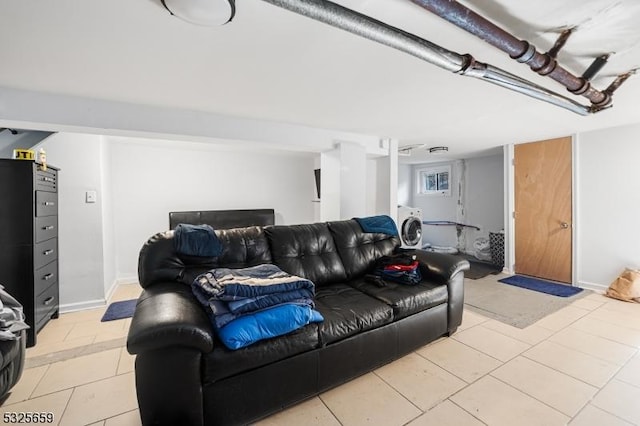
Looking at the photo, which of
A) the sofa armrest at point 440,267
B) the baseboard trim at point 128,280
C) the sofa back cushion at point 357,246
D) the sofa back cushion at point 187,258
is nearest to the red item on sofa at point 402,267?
the sofa armrest at point 440,267

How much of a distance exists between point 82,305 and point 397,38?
397cm

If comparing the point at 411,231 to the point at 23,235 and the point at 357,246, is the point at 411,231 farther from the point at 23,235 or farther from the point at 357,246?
the point at 23,235

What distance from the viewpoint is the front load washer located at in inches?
195

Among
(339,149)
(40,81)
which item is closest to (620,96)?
(339,149)

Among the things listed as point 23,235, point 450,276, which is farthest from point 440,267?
point 23,235

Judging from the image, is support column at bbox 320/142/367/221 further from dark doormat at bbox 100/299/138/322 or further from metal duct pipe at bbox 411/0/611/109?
dark doormat at bbox 100/299/138/322

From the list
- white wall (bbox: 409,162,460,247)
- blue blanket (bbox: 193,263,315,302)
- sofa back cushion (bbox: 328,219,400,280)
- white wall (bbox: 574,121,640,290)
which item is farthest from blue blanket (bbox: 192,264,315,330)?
white wall (bbox: 409,162,460,247)

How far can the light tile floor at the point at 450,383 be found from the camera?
5.04ft

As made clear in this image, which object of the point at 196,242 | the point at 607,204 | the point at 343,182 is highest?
the point at 343,182

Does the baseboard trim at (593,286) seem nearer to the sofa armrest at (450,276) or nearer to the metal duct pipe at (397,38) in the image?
the sofa armrest at (450,276)

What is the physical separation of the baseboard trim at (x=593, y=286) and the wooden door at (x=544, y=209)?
5.4 inches

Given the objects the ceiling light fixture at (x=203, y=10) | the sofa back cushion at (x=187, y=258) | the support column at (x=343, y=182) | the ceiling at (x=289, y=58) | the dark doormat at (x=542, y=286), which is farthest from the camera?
the support column at (x=343, y=182)

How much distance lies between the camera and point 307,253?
244 centimetres

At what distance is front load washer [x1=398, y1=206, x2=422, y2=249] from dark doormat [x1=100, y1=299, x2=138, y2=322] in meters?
4.07
